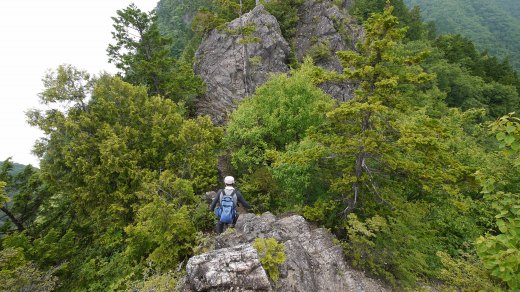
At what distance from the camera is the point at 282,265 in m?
7.43

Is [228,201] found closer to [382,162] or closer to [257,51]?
[382,162]

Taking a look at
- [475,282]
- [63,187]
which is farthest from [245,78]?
[475,282]

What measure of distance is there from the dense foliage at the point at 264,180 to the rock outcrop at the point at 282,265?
1.67 feet

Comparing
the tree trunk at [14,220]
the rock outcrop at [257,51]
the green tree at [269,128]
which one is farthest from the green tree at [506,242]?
the rock outcrop at [257,51]

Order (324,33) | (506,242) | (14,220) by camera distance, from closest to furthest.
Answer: (506,242)
(14,220)
(324,33)

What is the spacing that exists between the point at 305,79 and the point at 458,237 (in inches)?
430

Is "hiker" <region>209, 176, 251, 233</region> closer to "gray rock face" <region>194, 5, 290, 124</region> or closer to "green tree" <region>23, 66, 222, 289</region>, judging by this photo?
"green tree" <region>23, 66, 222, 289</region>

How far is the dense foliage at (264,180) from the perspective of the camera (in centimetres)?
853

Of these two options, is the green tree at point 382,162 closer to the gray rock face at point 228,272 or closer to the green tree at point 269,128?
the green tree at point 269,128

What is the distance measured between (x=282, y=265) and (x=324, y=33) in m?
26.2

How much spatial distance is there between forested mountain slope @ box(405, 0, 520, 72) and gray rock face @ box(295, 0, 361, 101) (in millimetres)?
65364

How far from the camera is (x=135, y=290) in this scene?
8.08 m

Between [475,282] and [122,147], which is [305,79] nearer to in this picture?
[122,147]

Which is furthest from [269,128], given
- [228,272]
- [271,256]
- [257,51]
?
[257,51]
